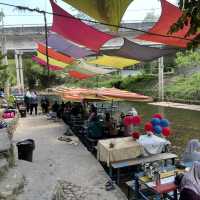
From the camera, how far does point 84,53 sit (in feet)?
46.1

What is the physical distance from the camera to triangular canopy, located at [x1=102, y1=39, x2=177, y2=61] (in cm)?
1023

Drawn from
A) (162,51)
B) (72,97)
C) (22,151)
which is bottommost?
(22,151)

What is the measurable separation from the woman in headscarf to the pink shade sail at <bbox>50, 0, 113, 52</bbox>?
5.12m

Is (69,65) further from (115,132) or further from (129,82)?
(129,82)

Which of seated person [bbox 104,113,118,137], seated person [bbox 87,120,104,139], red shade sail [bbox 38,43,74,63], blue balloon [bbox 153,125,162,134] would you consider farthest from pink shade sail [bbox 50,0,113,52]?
red shade sail [bbox 38,43,74,63]

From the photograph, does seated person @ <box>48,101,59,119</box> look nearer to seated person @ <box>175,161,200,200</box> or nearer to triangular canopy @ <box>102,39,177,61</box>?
triangular canopy @ <box>102,39,177,61</box>

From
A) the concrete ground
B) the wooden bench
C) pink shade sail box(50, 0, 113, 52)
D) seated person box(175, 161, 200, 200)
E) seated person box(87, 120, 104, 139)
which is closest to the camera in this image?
seated person box(175, 161, 200, 200)

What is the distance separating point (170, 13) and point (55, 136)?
7.46 m

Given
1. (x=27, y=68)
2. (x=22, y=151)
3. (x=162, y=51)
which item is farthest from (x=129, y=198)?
(x=27, y=68)

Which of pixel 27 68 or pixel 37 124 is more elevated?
pixel 27 68

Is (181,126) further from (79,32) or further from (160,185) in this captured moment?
(160,185)

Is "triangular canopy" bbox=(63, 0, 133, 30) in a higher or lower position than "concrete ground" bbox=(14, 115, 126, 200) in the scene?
higher

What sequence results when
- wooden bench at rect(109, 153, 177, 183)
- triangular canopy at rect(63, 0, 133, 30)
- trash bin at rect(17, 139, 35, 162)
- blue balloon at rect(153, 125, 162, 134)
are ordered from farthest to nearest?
blue balloon at rect(153, 125, 162, 134)
trash bin at rect(17, 139, 35, 162)
wooden bench at rect(109, 153, 177, 183)
triangular canopy at rect(63, 0, 133, 30)

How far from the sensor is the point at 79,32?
30.9 ft
